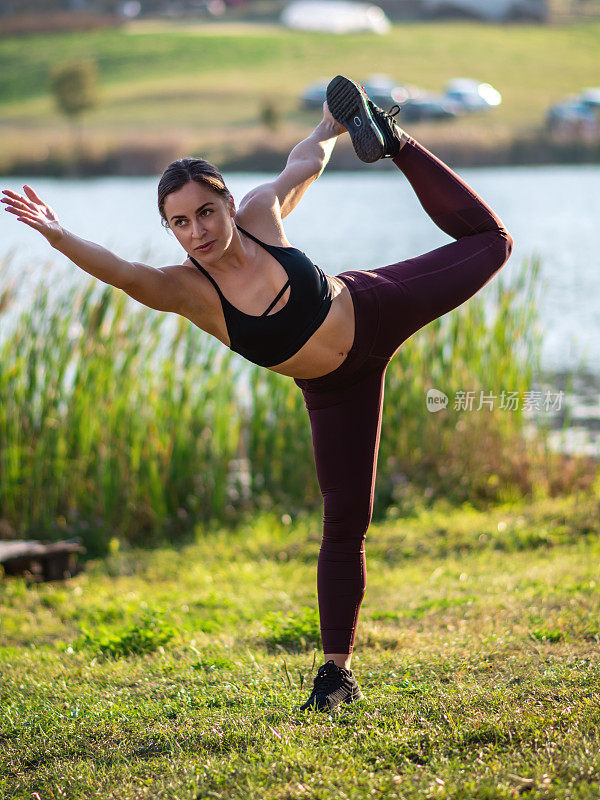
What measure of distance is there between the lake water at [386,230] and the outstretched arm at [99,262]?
3.54 meters

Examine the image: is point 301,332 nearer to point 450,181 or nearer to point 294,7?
point 450,181

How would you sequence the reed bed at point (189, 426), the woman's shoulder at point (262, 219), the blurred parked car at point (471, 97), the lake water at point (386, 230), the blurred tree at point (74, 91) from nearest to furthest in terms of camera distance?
1. the woman's shoulder at point (262, 219)
2. the reed bed at point (189, 426)
3. the lake water at point (386, 230)
4. the blurred parked car at point (471, 97)
5. the blurred tree at point (74, 91)

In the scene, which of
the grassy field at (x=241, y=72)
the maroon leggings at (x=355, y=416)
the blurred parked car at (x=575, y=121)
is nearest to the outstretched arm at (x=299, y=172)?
the maroon leggings at (x=355, y=416)

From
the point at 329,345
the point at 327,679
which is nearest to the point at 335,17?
the point at 329,345

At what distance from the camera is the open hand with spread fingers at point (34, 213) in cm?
264

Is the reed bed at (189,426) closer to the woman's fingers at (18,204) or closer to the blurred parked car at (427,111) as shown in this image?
the woman's fingers at (18,204)

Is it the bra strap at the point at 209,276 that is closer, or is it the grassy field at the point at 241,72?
the bra strap at the point at 209,276

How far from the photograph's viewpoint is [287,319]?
279 cm

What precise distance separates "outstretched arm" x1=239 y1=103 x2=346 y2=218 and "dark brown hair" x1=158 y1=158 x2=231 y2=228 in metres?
0.25

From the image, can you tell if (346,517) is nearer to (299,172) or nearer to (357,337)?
(357,337)

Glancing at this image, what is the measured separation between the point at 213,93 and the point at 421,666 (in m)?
50.2

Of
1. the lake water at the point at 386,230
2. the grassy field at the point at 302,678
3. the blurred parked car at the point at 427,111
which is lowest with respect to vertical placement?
the grassy field at the point at 302,678

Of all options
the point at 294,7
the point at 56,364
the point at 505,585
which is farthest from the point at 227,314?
the point at 294,7

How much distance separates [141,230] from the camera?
2027cm
